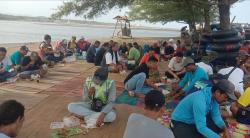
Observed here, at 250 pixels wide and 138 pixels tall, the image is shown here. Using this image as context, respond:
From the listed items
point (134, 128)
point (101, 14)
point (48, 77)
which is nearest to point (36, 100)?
point (48, 77)

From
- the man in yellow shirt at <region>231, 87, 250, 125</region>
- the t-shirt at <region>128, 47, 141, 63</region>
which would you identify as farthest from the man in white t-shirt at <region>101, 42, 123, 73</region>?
the man in yellow shirt at <region>231, 87, 250, 125</region>

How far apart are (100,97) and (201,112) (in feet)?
8.61

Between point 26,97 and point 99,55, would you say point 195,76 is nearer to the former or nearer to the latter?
point 26,97

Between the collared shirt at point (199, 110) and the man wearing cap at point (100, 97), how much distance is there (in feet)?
6.41

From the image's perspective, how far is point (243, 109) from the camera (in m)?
6.52

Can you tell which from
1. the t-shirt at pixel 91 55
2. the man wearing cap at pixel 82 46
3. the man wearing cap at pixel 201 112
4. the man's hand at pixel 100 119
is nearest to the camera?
the man wearing cap at pixel 201 112

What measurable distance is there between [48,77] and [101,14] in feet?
16.3

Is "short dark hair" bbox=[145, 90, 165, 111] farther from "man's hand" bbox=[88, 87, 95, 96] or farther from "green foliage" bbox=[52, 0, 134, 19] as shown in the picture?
"green foliage" bbox=[52, 0, 134, 19]

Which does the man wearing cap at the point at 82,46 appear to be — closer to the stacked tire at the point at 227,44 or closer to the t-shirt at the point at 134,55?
the t-shirt at the point at 134,55

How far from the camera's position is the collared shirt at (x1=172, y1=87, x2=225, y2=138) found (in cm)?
461

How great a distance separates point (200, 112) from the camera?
4.61 m

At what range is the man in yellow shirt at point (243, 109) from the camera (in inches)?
250

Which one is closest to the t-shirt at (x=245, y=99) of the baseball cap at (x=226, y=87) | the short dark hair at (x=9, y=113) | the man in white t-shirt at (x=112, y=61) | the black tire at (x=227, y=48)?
the baseball cap at (x=226, y=87)

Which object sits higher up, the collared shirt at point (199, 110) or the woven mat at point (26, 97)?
the collared shirt at point (199, 110)
